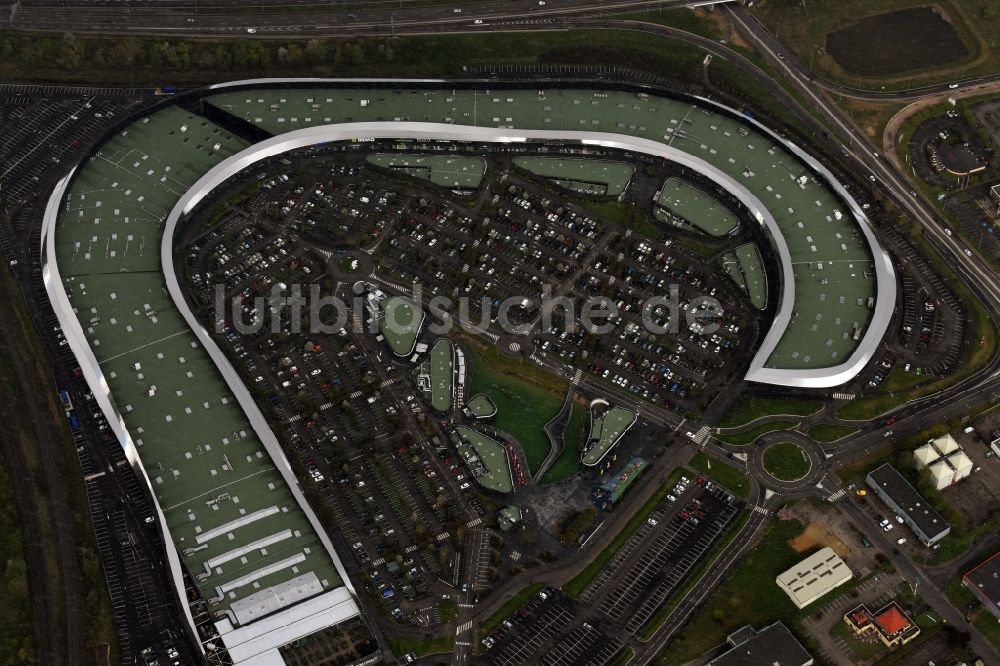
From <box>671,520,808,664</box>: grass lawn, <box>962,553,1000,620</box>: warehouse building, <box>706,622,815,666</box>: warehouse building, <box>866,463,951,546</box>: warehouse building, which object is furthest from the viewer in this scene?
<box>866,463,951,546</box>: warehouse building

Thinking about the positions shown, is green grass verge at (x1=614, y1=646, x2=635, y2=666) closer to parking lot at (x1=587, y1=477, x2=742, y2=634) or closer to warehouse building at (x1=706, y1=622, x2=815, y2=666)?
parking lot at (x1=587, y1=477, x2=742, y2=634)

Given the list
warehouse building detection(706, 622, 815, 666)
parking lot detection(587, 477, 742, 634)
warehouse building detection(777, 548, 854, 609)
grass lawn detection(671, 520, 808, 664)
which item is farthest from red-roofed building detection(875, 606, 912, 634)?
parking lot detection(587, 477, 742, 634)

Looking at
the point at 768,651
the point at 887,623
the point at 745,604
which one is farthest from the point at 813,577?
the point at 768,651

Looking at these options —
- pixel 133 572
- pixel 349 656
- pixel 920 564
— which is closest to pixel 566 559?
pixel 349 656

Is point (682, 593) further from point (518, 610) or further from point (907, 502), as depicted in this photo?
point (907, 502)

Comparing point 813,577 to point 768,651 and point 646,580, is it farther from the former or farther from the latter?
point 646,580

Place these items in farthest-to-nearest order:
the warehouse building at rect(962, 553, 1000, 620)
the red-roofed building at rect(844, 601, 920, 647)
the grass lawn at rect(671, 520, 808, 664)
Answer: the grass lawn at rect(671, 520, 808, 664), the warehouse building at rect(962, 553, 1000, 620), the red-roofed building at rect(844, 601, 920, 647)

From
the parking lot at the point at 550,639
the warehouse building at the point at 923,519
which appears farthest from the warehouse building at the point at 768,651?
the warehouse building at the point at 923,519
